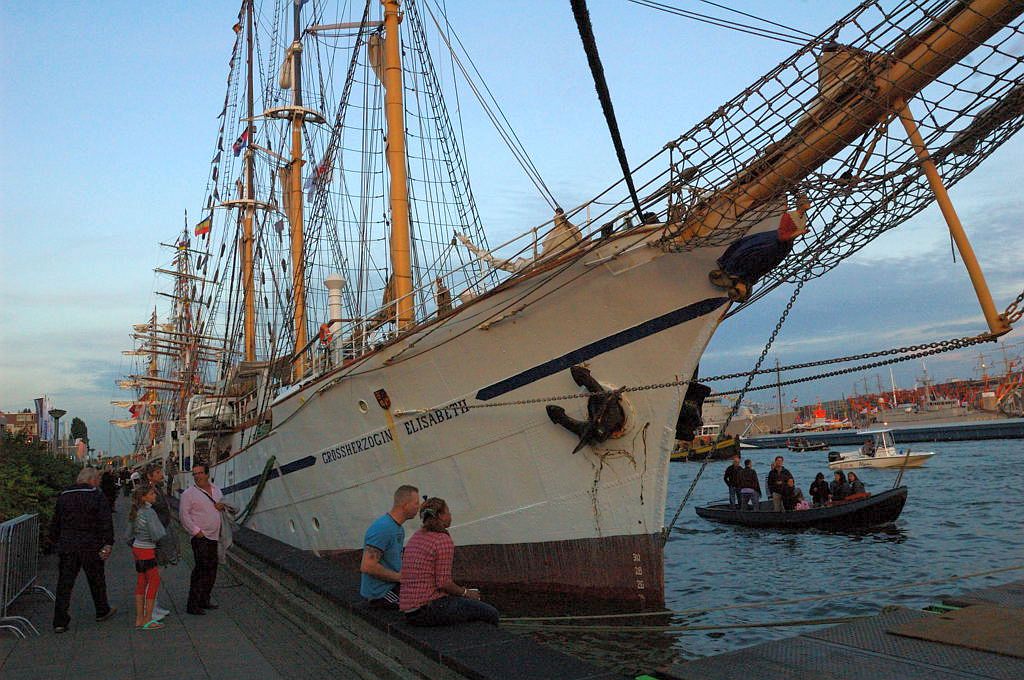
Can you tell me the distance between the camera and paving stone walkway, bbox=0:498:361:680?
484 centimetres

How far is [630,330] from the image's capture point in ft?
28.3

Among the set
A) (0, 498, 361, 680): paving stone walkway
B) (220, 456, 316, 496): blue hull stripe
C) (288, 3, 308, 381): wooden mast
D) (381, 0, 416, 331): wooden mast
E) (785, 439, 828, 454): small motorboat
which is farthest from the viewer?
(785, 439, 828, 454): small motorboat

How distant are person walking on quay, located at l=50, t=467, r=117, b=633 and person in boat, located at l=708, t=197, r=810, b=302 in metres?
6.18

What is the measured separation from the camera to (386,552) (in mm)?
5195

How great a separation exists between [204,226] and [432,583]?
1254 inches

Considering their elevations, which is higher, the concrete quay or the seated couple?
the seated couple

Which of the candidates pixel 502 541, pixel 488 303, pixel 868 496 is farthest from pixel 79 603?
pixel 868 496

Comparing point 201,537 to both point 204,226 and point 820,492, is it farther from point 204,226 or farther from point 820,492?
point 204,226

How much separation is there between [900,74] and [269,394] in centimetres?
1167

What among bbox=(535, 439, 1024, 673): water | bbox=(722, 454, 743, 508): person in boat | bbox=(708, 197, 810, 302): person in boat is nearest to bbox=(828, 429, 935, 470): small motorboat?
bbox=(535, 439, 1024, 673): water

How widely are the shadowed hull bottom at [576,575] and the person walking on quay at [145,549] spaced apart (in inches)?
163

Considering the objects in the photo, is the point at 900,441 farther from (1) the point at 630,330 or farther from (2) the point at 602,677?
(2) the point at 602,677

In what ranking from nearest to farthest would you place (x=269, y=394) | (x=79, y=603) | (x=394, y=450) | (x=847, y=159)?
(x=847, y=159), (x=79, y=603), (x=394, y=450), (x=269, y=394)

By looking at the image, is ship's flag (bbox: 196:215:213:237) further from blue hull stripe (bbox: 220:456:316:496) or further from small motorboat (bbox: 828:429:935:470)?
small motorboat (bbox: 828:429:935:470)
